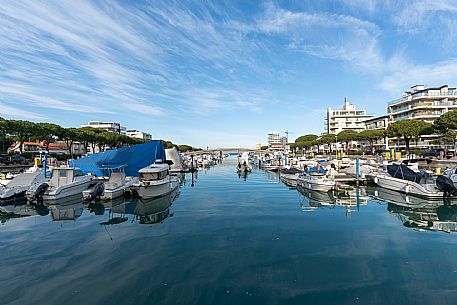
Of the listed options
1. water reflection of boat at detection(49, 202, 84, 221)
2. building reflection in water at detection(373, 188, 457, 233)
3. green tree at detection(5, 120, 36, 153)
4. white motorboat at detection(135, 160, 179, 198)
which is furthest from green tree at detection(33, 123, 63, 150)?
building reflection in water at detection(373, 188, 457, 233)

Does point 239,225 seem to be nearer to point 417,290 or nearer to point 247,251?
point 247,251

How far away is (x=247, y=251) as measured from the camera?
13.5m

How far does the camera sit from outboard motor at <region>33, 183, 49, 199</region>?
26.7 meters

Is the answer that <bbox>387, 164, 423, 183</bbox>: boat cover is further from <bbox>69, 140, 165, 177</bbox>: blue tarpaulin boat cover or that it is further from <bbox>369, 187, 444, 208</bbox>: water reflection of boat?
<bbox>69, 140, 165, 177</bbox>: blue tarpaulin boat cover

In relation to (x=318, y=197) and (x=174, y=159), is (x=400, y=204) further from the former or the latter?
(x=174, y=159)

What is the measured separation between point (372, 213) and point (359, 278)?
13.1m

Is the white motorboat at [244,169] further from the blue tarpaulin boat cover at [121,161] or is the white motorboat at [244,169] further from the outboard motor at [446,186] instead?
the outboard motor at [446,186]

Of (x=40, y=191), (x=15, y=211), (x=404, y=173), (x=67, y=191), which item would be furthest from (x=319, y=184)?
(x=15, y=211)

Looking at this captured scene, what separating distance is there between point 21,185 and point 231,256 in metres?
27.4

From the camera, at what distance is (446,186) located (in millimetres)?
25641

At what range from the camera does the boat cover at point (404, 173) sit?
2914 centimetres

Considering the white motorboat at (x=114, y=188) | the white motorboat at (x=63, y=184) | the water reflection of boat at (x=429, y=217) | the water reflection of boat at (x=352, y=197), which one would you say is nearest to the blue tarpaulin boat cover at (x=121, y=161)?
the white motorboat at (x=114, y=188)

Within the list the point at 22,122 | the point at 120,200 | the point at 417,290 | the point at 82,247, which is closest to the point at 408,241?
the point at 417,290

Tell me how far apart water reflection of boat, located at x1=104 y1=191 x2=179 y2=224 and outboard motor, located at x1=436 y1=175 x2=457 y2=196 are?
25.9 m
